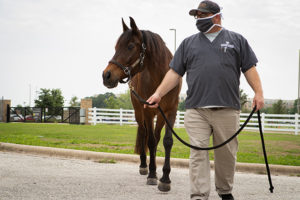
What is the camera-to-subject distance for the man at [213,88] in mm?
3439

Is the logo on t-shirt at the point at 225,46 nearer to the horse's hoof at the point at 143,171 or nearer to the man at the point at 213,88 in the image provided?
the man at the point at 213,88

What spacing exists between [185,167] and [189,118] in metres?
3.46

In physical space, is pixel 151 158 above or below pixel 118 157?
above

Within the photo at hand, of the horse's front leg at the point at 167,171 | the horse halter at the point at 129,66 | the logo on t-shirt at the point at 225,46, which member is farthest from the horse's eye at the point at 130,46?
the logo on t-shirt at the point at 225,46

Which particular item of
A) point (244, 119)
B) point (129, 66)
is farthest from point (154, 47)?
point (244, 119)

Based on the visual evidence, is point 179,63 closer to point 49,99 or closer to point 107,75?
point 107,75

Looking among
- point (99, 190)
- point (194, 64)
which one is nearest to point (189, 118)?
point (194, 64)

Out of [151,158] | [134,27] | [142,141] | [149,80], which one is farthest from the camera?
[142,141]

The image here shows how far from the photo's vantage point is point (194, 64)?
3539 mm

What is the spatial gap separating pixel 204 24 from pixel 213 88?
68 centimetres

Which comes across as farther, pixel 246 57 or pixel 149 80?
pixel 149 80

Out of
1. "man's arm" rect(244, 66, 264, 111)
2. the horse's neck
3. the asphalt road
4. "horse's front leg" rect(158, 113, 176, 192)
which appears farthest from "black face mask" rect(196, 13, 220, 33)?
the asphalt road

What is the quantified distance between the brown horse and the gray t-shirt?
1.36m

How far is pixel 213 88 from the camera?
135 inches
